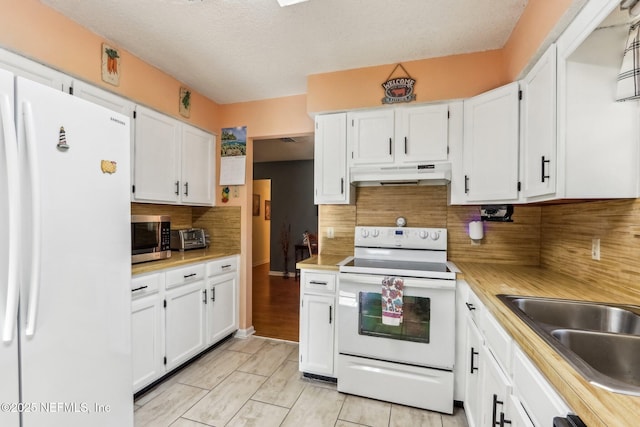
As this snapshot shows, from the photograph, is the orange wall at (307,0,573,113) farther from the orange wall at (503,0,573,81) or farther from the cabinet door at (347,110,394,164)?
the cabinet door at (347,110,394,164)

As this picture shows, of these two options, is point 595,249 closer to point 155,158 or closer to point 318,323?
point 318,323

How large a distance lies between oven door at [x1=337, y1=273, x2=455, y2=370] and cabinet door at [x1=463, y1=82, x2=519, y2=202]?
688mm

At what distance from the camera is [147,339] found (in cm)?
199

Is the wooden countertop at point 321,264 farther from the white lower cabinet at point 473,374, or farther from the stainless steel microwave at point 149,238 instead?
the stainless steel microwave at point 149,238

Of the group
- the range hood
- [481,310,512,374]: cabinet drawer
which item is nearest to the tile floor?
[481,310,512,374]: cabinet drawer

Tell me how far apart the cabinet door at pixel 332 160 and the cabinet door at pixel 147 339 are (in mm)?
1494

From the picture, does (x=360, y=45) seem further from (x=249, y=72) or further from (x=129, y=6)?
(x=129, y=6)

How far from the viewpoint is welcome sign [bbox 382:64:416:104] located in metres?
2.28

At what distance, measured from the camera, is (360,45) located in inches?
82.0

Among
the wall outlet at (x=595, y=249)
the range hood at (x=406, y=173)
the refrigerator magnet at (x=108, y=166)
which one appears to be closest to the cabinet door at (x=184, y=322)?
the refrigerator magnet at (x=108, y=166)

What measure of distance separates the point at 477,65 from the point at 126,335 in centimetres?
291

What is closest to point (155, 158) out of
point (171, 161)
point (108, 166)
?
point (171, 161)

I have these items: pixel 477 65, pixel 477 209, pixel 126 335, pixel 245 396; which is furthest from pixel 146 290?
pixel 477 65

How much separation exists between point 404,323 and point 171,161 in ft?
7.72
